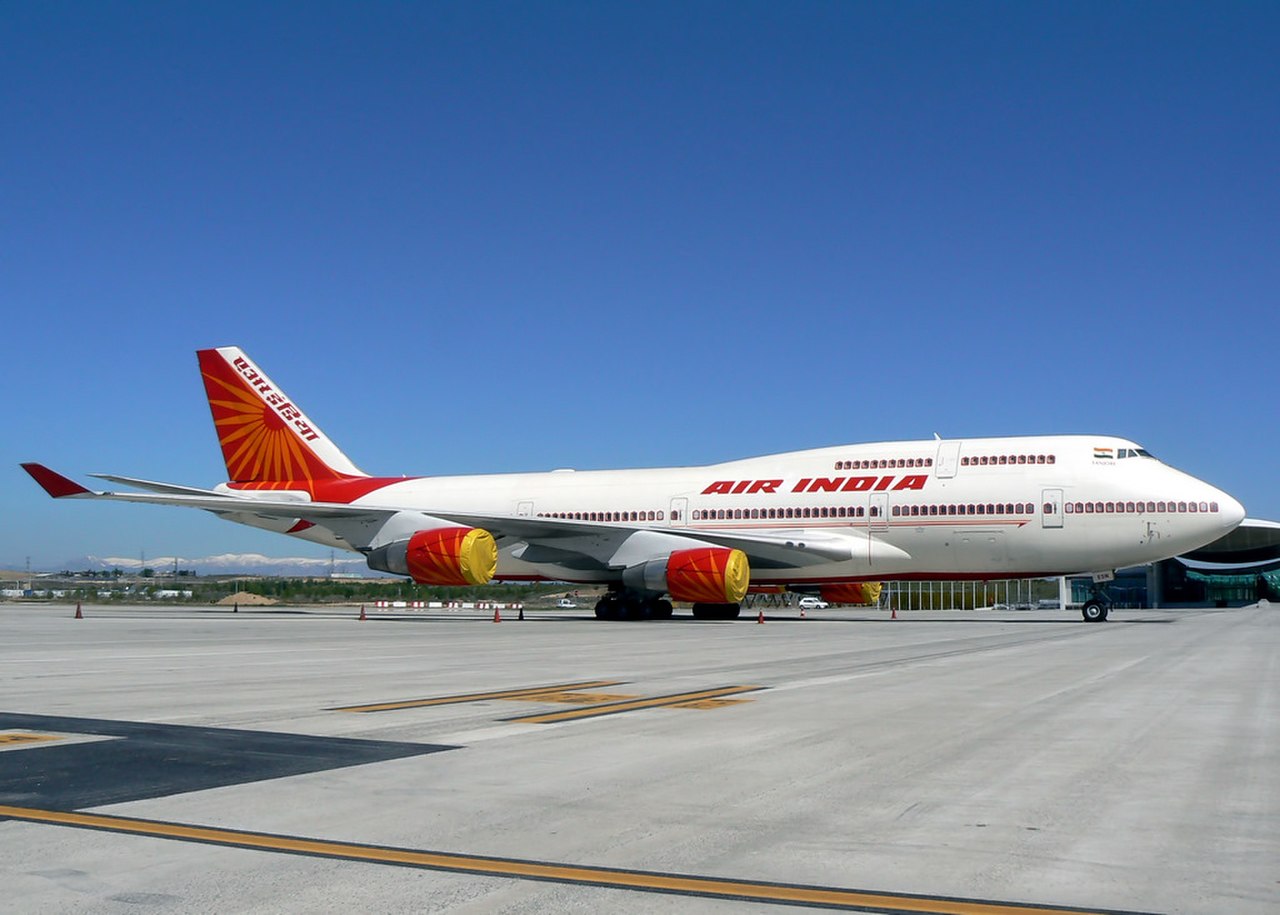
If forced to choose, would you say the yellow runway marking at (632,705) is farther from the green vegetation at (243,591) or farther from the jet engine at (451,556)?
the green vegetation at (243,591)

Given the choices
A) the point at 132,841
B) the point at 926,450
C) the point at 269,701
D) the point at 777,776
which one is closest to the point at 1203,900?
the point at 777,776

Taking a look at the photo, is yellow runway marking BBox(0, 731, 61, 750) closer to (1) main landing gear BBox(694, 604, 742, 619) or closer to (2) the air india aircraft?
(2) the air india aircraft

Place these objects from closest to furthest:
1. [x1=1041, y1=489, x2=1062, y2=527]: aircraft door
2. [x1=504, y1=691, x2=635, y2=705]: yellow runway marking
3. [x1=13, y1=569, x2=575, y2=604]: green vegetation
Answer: [x1=504, y1=691, x2=635, y2=705]: yellow runway marking → [x1=1041, y1=489, x2=1062, y2=527]: aircraft door → [x1=13, y1=569, x2=575, y2=604]: green vegetation

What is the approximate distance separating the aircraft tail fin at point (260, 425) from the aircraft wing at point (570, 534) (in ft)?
15.4

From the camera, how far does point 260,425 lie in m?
40.9

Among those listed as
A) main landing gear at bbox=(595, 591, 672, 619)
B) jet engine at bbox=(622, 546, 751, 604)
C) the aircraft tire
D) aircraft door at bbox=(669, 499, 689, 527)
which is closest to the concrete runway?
jet engine at bbox=(622, 546, 751, 604)

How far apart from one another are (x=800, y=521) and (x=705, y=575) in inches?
158

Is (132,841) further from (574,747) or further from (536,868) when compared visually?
(574,747)

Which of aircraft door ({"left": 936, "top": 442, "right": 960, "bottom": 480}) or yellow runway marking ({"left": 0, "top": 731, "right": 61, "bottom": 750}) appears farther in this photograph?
aircraft door ({"left": 936, "top": 442, "right": 960, "bottom": 480})

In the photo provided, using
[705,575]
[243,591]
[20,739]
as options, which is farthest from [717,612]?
[243,591]

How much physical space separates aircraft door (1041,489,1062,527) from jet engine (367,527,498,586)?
50.0ft

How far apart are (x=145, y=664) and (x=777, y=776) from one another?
1183cm

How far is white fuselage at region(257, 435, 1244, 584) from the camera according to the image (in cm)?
3039

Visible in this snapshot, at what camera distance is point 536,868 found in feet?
15.0
